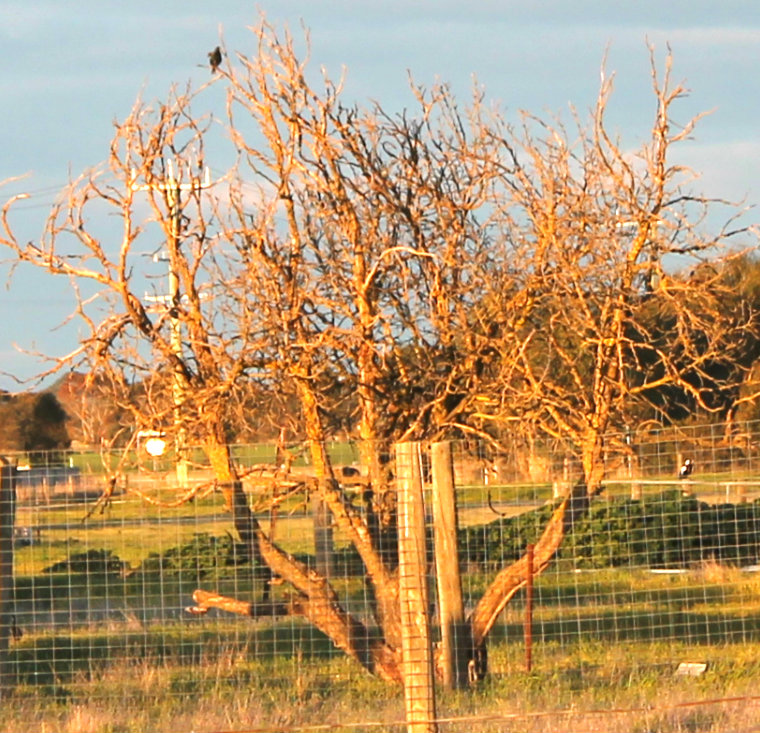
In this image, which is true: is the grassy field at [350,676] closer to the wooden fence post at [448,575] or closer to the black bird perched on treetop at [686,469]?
the wooden fence post at [448,575]

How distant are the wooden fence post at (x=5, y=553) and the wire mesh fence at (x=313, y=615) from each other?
0.02 meters

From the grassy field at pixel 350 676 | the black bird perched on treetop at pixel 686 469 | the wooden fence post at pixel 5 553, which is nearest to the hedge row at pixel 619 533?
the black bird perched on treetop at pixel 686 469

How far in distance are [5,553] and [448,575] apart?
8.76 ft

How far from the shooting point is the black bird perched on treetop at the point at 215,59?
27.3 feet

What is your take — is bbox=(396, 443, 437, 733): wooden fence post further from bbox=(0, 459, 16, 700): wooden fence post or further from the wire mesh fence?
bbox=(0, 459, 16, 700): wooden fence post

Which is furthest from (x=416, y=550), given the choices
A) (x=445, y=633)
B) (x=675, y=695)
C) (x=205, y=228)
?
(x=205, y=228)

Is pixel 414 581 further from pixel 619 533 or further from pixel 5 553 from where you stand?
pixel 619 533

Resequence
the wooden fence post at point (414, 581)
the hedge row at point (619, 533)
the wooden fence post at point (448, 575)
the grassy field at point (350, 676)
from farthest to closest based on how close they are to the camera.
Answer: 1. the hedge row at point (619, 533)
2. the wooden fence post at point (448, 575)
3. the grassy field at point (350, 676)
4. the wooden fence post at point (414, 581)

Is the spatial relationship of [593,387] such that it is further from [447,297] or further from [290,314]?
[290,314]

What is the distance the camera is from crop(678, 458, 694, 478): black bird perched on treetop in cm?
806

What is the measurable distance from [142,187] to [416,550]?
3.29m

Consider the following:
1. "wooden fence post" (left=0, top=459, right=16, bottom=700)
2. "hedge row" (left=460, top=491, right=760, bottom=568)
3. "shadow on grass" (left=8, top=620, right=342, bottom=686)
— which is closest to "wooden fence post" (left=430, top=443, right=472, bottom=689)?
"hedge row" (left=460, top=491, right=760, bottom=568)

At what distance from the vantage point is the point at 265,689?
27.9ft

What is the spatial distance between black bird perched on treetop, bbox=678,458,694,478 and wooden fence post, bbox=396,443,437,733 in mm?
2272
